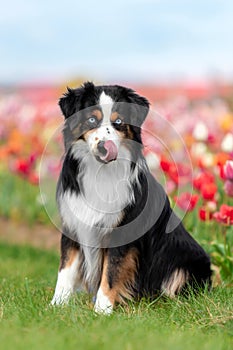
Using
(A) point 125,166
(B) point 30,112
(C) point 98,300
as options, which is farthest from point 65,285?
(B) point 30,112

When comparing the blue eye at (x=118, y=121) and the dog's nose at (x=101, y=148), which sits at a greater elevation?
the blue eye at (x=118, y=121)

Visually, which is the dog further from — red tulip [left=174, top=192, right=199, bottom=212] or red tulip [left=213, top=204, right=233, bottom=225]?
red tulip [left=174, top=192, right=199, bottom=212]

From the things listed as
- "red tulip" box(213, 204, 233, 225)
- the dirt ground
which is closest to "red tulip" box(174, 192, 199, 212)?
"red tulip" box(213, 204, 233, 225)

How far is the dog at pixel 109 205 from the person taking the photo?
175 inches

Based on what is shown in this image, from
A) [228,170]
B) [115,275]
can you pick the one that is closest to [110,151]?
[115,275]

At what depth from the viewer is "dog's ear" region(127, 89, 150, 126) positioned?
179 inches

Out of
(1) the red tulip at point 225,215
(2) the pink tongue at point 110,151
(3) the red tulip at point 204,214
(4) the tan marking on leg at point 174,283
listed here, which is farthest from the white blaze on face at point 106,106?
(3) the red tulip at point 204,214

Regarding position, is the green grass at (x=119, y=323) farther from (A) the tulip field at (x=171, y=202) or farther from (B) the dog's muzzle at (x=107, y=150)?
(B) the dog's muzzle at (x=107, y=150)

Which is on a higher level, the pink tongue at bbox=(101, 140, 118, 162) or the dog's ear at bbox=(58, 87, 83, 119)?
the dog's ear at bbox=(58, 87, 83, 119)

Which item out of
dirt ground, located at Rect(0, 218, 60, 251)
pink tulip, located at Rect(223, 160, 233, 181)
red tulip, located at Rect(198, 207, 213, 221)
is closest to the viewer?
pink tulip, located at Rect(223, 160, 233, 181)

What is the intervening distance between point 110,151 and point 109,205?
42cm

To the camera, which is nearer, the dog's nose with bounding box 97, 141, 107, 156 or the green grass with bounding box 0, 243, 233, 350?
the green grass with bounding box 0, 243, 233, 350

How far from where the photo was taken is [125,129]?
14.5 ft

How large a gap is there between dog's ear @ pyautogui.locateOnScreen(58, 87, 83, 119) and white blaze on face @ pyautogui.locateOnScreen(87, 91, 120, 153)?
0.18 meters
